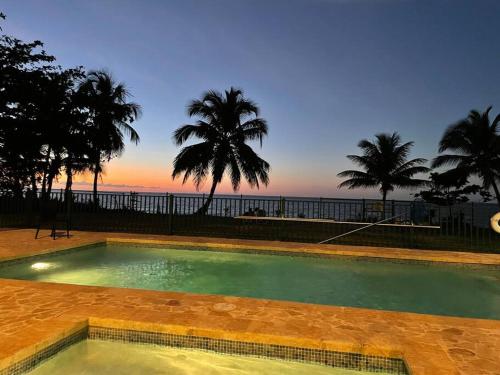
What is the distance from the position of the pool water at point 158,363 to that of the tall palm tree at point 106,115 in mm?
18029

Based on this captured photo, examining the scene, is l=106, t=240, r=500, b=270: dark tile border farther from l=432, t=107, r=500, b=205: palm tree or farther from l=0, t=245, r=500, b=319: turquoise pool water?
l=432, t=107, r=500, b=205: palm tree

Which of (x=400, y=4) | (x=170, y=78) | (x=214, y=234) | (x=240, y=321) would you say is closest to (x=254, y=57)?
(x=170, y=78)

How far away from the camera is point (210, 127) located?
19.5 metres

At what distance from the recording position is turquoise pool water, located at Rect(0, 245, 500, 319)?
5855 millimetres

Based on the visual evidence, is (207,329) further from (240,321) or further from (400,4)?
(400,4)

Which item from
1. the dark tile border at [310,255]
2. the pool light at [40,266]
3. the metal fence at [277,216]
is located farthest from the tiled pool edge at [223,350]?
the metal fence at [277,216]

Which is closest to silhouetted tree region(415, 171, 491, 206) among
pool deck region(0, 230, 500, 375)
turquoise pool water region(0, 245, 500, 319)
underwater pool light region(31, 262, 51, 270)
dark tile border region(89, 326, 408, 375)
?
turquoise pool water region(0, 245, 500, 319)

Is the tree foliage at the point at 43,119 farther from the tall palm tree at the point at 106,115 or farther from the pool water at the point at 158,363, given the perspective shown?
the pool water at the point at 158,363

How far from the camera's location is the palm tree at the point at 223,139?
759 inches

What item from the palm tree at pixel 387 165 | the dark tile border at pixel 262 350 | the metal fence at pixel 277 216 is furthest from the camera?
the palm tree at pixel 387 165

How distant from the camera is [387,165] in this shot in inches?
923

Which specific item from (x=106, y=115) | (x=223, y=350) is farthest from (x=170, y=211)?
(x=106, y=115)

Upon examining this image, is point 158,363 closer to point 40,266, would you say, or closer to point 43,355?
point 43,355

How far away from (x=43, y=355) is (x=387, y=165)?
2351cm
